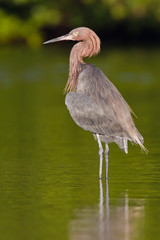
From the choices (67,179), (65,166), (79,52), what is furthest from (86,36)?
(67,179)

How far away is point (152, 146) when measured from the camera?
12.7 metres

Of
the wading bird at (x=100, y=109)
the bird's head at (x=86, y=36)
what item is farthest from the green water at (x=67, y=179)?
the bird's head at (x=86, y=36)

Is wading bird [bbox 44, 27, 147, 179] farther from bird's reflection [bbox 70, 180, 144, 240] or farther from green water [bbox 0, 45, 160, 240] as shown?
bird's reflection [bbox 70, 180, 144, 240]

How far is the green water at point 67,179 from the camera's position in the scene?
7609mm

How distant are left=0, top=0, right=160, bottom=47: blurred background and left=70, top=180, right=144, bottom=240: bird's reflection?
128 ft

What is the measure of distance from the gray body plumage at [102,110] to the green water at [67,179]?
0.56m

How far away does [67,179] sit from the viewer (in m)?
10.0

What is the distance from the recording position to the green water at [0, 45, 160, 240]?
7.61 m

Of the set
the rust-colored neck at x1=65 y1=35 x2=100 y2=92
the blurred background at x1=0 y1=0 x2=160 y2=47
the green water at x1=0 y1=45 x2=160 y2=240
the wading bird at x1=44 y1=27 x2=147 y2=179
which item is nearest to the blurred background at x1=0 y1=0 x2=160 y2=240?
the green water at x1=0 y1=45 x2=160 y2=240

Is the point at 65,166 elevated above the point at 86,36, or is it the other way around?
the point at 86,36

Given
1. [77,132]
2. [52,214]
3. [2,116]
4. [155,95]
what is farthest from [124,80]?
[52,214]

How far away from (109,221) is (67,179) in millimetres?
2271

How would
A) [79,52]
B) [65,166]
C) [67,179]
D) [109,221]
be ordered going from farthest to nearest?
[65,166] → [79,52] → [67,179] → [109,221]

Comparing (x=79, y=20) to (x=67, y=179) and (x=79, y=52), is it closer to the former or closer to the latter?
(x=79, y=52)
